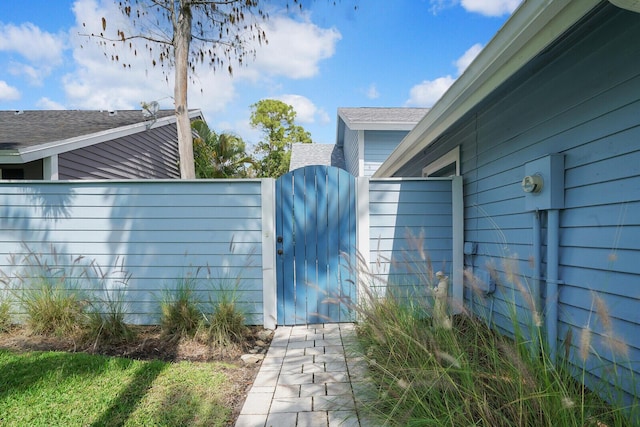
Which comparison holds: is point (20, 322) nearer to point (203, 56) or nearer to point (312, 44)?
point (203, 56)

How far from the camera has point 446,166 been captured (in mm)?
4910

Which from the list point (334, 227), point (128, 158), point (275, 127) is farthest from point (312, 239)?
point (275, 127)

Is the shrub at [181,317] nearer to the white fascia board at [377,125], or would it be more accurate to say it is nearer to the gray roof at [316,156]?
the white fascia board at [377,125]

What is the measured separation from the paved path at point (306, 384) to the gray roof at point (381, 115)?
5.65 m

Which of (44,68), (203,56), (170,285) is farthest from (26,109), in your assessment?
(170,285)

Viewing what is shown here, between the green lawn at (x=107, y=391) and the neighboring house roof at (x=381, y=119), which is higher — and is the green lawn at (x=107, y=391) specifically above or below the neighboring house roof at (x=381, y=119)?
below

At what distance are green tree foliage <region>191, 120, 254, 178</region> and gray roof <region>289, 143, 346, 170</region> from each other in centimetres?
225

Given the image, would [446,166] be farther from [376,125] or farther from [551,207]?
[376,125]

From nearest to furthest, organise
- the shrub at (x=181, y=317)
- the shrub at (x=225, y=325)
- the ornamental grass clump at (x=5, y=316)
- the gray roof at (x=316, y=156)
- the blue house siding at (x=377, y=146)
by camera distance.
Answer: the shrub at (x=225, y=325)
the shrub at (x=181, y=317)
the ornamental grass clump at (x=5, y=316)
the blue house siding at (x=377, y=146)
the gray roof at (x=316, y=156)

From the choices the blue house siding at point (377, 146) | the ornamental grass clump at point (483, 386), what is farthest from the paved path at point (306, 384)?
the blue house siding at point (377, 146)

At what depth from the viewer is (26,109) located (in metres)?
9.41

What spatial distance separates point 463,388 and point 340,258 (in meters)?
2.55

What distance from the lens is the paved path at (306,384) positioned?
2.18 meters

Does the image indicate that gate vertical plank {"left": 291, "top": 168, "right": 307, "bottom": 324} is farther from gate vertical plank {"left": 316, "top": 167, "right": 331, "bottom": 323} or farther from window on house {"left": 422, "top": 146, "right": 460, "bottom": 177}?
window on house {"left": 422, "top": 146, "right": 460, "bottom": 177}
